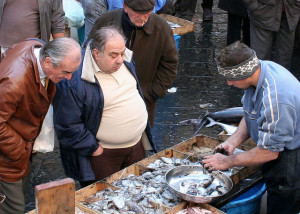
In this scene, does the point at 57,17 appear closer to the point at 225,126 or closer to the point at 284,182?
the point at 225,126

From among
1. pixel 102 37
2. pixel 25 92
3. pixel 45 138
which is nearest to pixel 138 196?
pixel 45 138

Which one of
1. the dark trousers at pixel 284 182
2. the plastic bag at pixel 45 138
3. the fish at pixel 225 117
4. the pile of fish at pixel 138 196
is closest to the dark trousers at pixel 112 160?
the pile of fish at pixel 138 196

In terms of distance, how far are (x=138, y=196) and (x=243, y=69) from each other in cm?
127

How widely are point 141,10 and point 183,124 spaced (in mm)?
2790

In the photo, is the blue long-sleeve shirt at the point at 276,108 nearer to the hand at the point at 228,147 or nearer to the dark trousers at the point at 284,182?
the dark trousers at the point at 284,182

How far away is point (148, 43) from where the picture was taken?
5250 millimetres

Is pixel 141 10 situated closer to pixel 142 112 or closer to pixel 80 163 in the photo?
pixel 142 112

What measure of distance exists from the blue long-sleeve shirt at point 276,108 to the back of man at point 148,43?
1.48m

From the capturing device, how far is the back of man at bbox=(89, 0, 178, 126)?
5.01 metres

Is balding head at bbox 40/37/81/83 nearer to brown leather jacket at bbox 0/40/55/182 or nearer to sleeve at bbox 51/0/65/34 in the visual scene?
brown leather jacket at bbox 0/40/55/182

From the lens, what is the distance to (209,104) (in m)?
8.11

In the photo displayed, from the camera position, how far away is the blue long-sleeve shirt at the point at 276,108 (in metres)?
3.79

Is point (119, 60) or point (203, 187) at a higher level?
point (119, 60)

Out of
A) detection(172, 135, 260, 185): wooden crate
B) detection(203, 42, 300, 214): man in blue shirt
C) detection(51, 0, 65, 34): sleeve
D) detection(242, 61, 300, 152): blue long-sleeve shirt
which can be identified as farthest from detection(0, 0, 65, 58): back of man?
detection(242, 61, 300, 152): blue long-sleeve shirt
